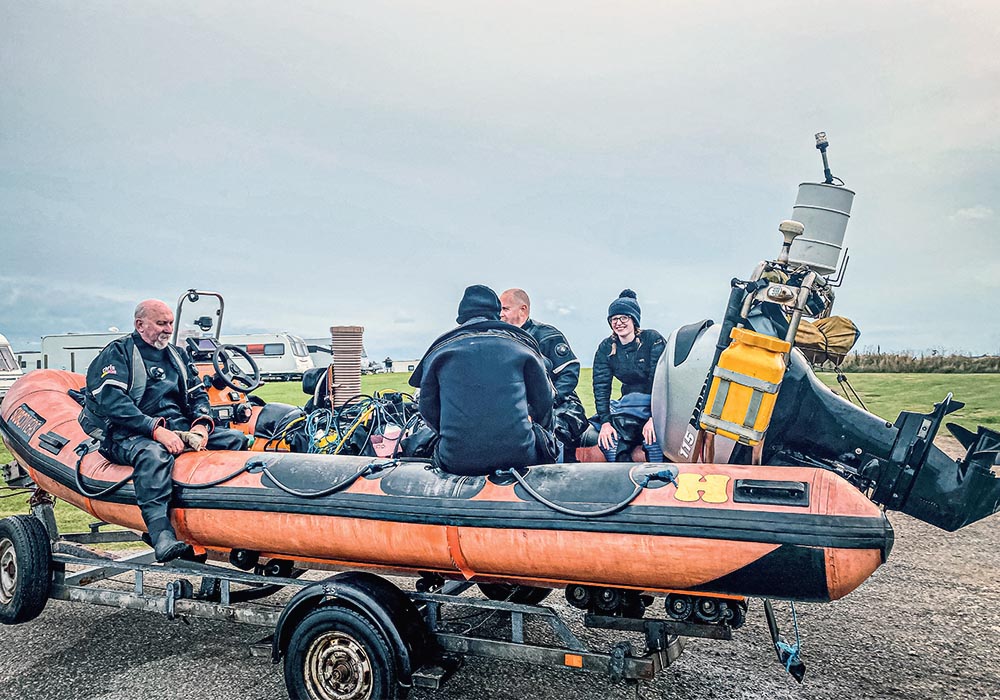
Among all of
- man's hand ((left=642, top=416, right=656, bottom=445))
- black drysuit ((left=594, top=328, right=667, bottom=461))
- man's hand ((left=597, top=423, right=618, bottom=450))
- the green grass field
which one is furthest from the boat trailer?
the green grass field

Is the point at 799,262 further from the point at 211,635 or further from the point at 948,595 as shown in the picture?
the point at 211,635

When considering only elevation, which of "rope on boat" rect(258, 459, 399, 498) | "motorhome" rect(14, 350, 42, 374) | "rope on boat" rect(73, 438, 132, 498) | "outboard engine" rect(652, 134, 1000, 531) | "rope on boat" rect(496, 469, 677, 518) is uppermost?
"outboard engine" rect(652, 134, 1000, 531)

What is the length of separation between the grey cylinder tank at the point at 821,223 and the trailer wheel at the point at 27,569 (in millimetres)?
5040

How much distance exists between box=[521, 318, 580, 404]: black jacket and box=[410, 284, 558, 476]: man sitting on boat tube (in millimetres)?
1373

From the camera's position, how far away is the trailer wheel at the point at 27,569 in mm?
4812

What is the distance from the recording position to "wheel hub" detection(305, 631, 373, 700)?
3648 mm

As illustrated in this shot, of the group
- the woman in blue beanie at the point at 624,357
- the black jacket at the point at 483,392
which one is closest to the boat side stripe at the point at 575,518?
the black jacket at the point at 483,392

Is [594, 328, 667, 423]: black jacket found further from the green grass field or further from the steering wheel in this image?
the green grass field

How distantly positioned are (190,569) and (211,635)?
746 mm

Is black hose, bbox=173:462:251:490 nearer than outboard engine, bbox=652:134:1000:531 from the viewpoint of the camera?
No

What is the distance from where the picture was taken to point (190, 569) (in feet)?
14.3

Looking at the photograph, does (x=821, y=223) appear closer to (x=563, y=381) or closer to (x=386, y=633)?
(x=563, y=381)

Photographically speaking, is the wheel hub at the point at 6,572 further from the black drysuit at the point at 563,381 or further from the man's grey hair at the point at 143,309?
the black drysuit at the point at 563,381

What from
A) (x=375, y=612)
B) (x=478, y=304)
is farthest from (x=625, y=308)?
(x=375, y=612)
